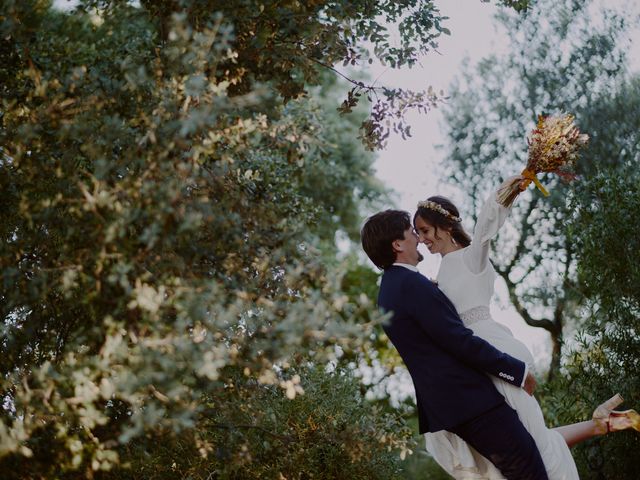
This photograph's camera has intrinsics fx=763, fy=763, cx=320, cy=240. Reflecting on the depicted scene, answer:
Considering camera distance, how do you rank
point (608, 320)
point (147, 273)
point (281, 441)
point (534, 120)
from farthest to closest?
point (534, 120) < point (608, 320) < point (281, 441) < point (147, 273)

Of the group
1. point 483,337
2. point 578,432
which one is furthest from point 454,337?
point 578,432

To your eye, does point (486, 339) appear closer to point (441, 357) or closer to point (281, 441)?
point (441, 357)

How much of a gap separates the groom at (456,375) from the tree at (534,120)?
22.1 feet

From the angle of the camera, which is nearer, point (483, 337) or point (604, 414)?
point (483, 337)

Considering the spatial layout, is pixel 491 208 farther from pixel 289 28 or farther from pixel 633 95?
pixel 633 95

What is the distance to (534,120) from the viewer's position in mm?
11406

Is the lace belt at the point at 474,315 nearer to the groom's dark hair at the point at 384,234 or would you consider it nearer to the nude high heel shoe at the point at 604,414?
the groom's dark hair at the point at 384,234

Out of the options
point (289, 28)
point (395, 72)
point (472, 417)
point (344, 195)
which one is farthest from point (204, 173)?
point (344, 195)

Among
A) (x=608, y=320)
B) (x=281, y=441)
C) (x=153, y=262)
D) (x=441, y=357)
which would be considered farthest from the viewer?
(x=608, y=320)

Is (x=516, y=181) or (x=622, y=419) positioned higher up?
(x=516, y=181)

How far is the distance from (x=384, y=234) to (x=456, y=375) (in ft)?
3.06

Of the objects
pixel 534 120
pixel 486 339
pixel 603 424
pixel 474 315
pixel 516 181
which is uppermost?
pixel 534 120

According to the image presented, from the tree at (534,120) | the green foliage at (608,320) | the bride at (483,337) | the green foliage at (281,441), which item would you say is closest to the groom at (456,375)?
the bride at (483,337)

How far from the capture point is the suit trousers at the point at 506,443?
13.4 ft
